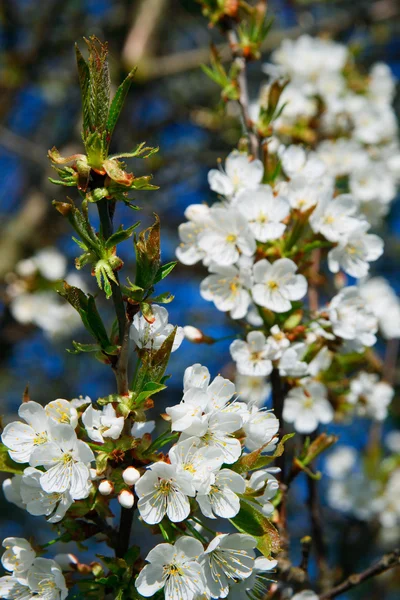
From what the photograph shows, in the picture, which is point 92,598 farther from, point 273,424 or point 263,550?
point 273,424

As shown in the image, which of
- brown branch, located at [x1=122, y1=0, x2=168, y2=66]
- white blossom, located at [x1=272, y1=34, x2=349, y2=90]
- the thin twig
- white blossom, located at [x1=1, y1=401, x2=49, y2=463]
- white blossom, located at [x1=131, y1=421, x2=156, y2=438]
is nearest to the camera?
white blossom, located at [x1=1, y1=401, x2=49, y2=463]

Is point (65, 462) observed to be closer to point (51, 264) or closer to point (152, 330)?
point (152, 330)

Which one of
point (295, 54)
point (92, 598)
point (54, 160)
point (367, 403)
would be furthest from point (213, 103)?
point (92, 598)

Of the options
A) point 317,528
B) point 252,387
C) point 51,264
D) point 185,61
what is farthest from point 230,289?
point 185,61

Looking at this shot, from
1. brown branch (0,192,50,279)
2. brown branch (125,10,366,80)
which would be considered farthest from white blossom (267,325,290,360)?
brown branch (125,10,366,80)

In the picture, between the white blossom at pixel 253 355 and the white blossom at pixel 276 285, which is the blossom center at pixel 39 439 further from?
the white blossom at pixel 276 285

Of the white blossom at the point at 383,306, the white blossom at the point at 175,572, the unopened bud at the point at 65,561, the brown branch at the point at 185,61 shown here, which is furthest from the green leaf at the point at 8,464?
the brown branch at the point at 185,61

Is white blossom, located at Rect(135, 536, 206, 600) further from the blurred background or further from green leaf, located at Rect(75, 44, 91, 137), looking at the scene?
the blurred background
